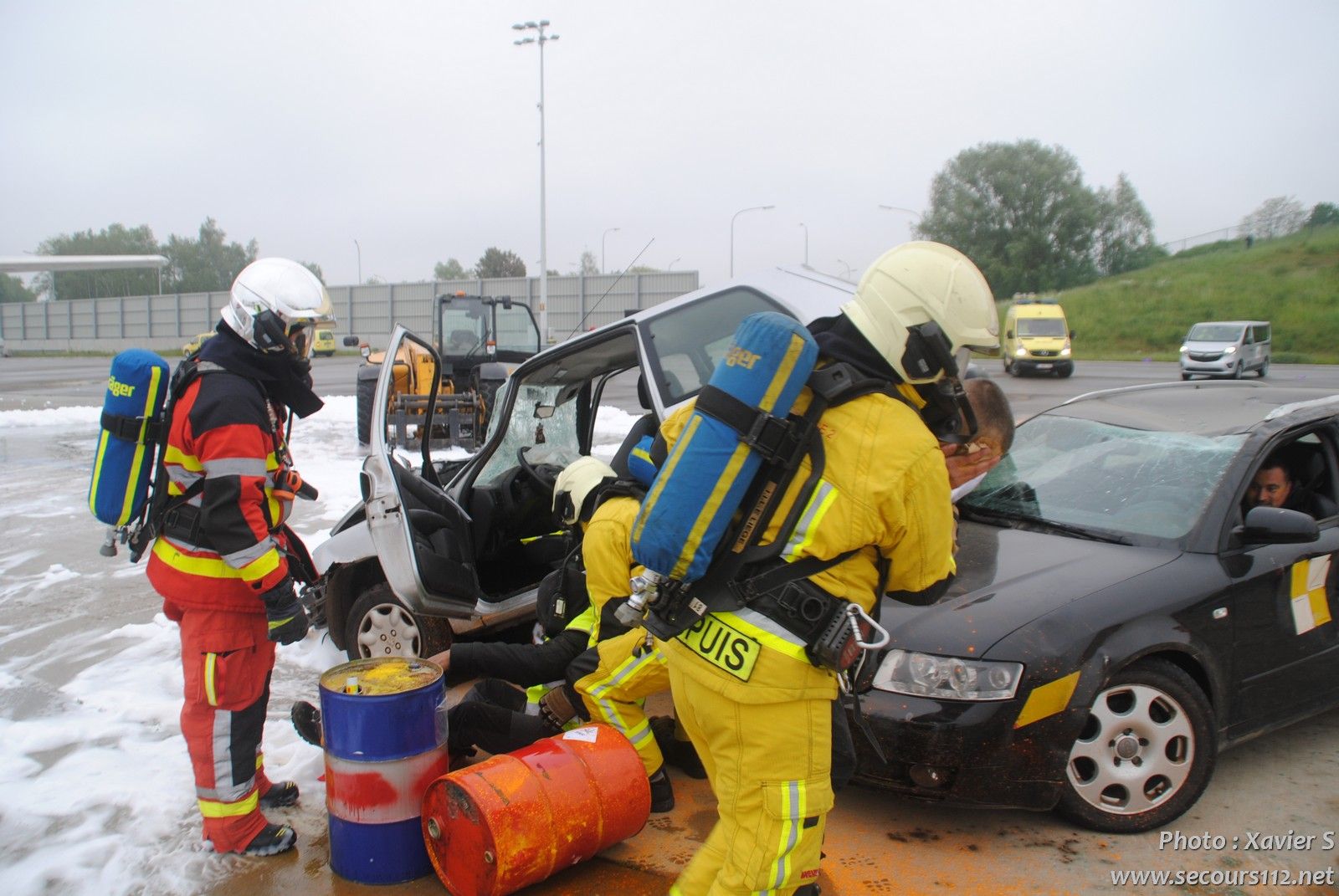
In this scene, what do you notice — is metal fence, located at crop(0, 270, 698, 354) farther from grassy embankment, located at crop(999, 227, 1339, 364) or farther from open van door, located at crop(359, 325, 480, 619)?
grassy embankment, located at crop(999, 227, 1339, 364)

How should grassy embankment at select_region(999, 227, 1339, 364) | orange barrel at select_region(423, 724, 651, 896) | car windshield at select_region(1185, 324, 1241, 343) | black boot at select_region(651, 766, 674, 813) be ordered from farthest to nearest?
grassy embankment at select_region(999, 227, 1339, 364)
car windshield at select_region(1185, 324, 1241, 343)
black boot at select_region(651, 766, 674, 813)
orange barrel at select_region(423, 724, 651, 896)

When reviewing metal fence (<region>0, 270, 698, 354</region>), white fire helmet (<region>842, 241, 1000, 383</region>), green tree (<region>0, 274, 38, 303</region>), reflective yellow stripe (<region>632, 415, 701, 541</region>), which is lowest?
reflective yellow stripe (<region>632, 415, 701, 541</region>)

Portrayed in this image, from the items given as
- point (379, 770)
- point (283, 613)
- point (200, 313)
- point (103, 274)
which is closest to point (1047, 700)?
point (379, 770)

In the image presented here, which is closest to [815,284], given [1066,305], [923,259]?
[923,259]

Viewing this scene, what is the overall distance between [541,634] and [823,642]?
2429 millimetres

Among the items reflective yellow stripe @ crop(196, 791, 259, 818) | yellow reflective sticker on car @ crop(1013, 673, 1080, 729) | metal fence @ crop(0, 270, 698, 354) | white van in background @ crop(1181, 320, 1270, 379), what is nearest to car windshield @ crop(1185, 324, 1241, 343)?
white van in background @ crop(1181, 320, 1270, 379)

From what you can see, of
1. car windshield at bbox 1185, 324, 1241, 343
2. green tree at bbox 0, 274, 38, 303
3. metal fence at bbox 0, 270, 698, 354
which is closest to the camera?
car windshield at bbox 1185, 324, 1241, 343

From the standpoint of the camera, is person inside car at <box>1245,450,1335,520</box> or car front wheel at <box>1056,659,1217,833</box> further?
person inside car at <box>1245,450,1335,520</box>

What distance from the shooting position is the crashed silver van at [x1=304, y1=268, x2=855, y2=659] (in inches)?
148

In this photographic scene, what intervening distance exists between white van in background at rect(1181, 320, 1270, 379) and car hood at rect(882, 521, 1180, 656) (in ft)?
79.8

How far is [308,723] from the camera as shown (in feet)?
11.1

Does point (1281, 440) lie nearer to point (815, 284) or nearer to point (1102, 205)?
point (815, 284)

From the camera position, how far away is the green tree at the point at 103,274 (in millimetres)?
79875

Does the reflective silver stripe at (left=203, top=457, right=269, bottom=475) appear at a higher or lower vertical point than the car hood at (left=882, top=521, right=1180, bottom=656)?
higher
